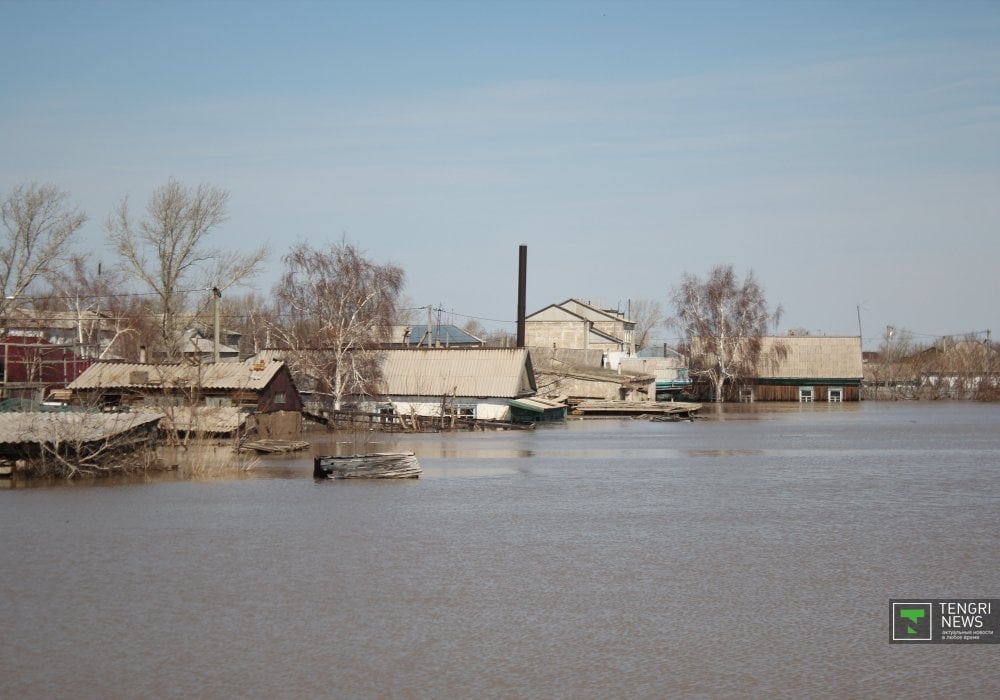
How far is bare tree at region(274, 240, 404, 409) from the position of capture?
54906mm

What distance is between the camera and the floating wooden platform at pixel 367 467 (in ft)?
93.1

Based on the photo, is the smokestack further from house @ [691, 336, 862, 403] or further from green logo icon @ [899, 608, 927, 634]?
green logo icon @ [899, 608, 927, 634]

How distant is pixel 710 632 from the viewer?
13164mm

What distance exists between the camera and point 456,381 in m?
58.5

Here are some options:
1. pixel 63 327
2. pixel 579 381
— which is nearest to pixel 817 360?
pixel 579 381

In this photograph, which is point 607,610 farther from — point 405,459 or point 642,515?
point 405,459

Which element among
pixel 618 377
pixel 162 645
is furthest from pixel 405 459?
pixel 618 377

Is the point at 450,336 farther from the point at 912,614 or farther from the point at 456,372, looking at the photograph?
the point at 912,614

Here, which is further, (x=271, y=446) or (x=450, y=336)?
(x=450, y=336)

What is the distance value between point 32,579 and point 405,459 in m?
13.7

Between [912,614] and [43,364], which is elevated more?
[43,364]

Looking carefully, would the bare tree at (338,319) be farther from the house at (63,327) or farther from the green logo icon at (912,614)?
the green logo icon at (912,614)

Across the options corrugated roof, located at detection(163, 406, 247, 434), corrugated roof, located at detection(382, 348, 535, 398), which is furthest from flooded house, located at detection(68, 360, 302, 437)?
corrugated roof, located at detection(382, 348, 535, 398)

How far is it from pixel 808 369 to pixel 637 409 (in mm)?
30491
